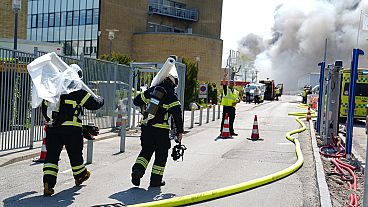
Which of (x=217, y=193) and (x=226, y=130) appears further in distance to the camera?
(x=226, y=130)

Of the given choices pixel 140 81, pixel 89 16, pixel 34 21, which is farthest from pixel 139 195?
pixel 34 21

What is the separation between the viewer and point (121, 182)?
7574mm

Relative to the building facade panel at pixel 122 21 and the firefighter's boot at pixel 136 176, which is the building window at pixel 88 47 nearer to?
the building facade panel at pixel 122 21

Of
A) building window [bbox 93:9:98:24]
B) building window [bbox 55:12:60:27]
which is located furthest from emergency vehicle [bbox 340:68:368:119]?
building window [bbox 55:12:60:27]

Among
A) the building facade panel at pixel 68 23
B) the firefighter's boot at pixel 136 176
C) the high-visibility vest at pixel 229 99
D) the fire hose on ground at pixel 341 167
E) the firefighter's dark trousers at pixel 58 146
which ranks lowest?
the fire hose on ground at pixel 341 167

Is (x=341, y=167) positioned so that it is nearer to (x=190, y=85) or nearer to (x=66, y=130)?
(x=66, y=130)

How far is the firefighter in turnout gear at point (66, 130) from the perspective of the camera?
255 inches

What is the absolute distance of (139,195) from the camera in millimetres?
6680

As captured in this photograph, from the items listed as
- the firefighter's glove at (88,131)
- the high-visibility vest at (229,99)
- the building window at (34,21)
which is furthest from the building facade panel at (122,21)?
the firefighter's glove at (88,131)

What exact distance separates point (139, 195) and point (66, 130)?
1.34 metres

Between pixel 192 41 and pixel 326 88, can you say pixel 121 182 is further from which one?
pixel 192 41

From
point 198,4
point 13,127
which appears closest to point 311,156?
point 13,127

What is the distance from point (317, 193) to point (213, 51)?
4660cm

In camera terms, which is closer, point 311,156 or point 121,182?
point 121,182
